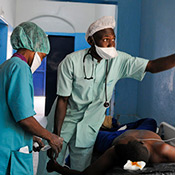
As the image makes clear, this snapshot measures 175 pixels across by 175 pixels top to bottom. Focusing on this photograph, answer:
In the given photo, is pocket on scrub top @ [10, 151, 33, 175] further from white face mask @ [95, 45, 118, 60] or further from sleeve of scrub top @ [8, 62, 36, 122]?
white face mask @ [95, 45, 118, 60]

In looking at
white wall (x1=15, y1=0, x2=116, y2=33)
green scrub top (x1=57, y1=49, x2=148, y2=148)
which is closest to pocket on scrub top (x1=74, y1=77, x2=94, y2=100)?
green scrub top (x1=57, y1=49, x2=148, y2=148)

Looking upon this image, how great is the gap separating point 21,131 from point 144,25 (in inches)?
98.6

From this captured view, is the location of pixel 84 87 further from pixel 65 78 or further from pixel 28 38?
pixel 28 38

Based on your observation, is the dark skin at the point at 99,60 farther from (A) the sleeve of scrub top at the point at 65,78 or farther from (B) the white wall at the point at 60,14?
(B) the white wall at the point at 60,14

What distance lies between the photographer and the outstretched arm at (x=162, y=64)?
5.81 feet

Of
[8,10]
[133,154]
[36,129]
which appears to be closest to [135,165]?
[133,154]

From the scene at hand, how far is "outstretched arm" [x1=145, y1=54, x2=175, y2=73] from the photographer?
1.77 m

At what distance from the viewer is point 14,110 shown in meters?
1.25

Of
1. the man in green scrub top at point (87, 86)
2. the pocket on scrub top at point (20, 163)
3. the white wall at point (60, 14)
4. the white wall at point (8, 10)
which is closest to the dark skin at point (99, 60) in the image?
the man in green scrub top at point (87, 86)

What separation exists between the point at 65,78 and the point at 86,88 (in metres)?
0.17

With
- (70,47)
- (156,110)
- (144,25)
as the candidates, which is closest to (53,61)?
(70,47)

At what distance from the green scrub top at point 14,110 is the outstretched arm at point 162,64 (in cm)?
94

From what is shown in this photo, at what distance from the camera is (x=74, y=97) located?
1926 mm

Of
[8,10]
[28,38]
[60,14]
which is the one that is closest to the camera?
[28,38]
